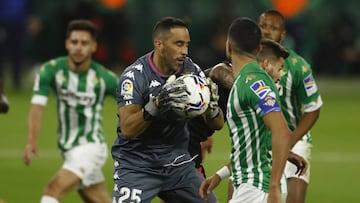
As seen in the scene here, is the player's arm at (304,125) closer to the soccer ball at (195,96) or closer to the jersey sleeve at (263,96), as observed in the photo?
the soccer ball at (195,96)

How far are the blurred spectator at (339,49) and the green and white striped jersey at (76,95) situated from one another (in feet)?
58.1

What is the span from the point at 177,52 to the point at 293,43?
19.5 meters

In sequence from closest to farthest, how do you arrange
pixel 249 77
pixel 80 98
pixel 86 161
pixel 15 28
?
pixel 249 77 → pixel 86 161 → pixel 80 98 → pixel 15 28

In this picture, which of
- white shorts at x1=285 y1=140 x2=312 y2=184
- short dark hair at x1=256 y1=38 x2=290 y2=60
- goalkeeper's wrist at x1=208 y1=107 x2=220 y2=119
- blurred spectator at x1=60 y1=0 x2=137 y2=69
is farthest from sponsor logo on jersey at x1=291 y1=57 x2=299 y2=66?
blurred spectator at x1=60 y1=0 x2=137 y2=69

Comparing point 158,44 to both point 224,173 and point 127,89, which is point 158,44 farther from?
point 224,173

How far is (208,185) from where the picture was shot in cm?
972

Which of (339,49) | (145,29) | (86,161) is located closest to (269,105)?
(86,161)

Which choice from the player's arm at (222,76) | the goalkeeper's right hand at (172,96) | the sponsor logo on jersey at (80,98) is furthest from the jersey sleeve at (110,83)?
the goalkeeper's right hand at (172,96)

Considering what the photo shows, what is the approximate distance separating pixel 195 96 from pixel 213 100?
290mm

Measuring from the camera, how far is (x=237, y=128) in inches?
361

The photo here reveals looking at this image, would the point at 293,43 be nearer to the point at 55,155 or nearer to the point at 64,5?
the point at 64,5

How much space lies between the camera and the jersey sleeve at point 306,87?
11.2m

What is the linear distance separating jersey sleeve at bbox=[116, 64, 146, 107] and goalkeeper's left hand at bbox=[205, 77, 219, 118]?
556 mm

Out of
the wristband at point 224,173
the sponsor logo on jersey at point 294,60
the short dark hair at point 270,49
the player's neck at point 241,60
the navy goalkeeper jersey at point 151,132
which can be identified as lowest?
the wristband at point 224,173
